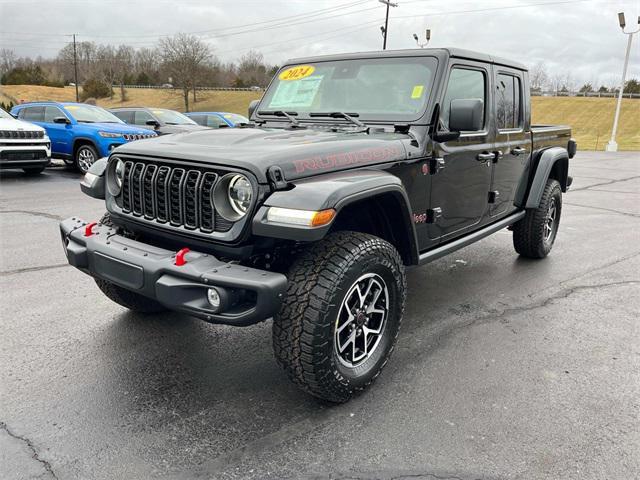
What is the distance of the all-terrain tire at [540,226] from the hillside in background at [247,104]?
42.8 metres

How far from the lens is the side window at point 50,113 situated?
12.4 metres

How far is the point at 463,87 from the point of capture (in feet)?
13.0

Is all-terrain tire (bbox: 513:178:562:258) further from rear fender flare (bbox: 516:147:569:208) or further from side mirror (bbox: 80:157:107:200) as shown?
side mirror (bbox: 80:157:107:200)

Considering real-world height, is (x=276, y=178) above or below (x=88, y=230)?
above

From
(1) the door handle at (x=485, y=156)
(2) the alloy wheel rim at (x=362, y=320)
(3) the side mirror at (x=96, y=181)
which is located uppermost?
(1) the door handle at (x=485, y=156)

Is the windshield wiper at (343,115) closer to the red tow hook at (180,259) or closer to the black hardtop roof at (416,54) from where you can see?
the black hardtop roof at (416,54)

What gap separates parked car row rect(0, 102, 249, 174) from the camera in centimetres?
1074

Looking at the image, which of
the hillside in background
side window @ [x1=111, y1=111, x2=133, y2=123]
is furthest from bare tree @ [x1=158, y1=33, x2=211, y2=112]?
side window @ [x1=111, y1=111, x2=133, y2=123]

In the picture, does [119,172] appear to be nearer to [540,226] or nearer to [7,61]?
[540,226]

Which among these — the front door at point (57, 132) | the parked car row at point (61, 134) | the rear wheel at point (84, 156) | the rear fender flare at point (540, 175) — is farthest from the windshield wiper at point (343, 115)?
the front door at point (57, 132)

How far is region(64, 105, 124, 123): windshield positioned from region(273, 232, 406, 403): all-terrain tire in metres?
11.4

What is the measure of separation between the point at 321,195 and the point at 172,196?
884 millimetres

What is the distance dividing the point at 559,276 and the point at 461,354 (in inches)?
90.5

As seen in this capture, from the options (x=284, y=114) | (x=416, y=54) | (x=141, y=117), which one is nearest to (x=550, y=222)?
(x=416, y=54)
